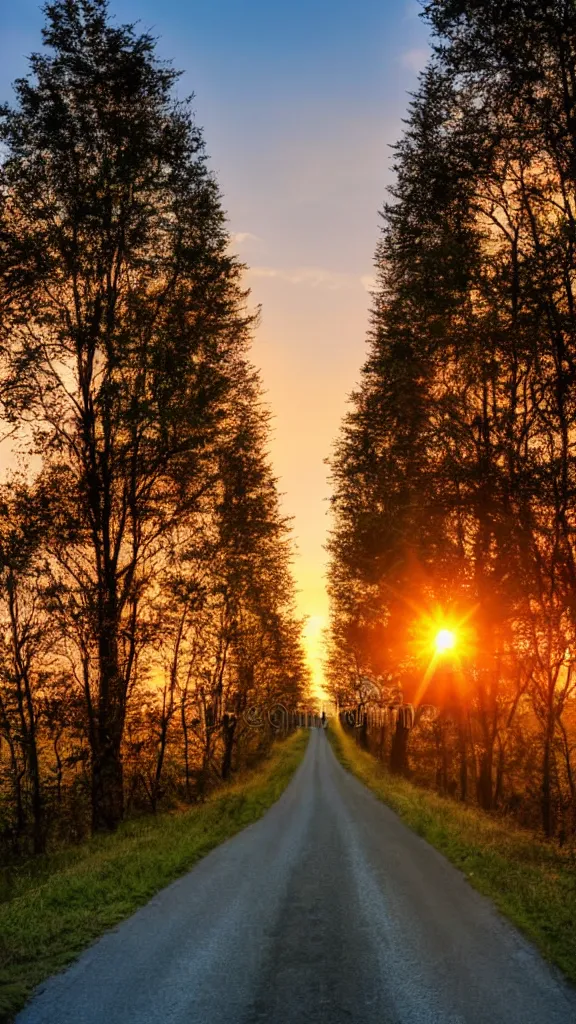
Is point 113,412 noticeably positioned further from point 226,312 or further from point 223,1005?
point 223,1005

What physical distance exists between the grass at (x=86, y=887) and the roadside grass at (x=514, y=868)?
190 inches

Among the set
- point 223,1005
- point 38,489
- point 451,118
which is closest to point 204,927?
point 223,1005

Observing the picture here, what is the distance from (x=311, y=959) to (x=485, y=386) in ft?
46.9

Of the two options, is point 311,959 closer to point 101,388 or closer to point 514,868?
point 514,868

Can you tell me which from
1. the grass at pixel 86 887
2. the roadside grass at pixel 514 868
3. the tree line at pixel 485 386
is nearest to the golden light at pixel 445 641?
the tree line at pixel 485 386

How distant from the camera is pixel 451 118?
1490cm

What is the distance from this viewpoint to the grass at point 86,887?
6715 millimetres

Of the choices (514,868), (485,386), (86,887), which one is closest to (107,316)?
(485,386)

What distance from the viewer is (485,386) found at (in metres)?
17.4

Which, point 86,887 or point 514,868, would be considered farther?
point 514,868

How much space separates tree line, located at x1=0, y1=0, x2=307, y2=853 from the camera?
15.3 metres

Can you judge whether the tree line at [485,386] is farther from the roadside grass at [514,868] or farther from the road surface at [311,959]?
the road surface at [311,959]

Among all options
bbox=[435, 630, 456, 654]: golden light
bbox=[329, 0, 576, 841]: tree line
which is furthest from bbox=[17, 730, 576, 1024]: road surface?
bbox=[435, 630, 456, 654]: golden light

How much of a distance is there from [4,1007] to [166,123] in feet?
60.7
